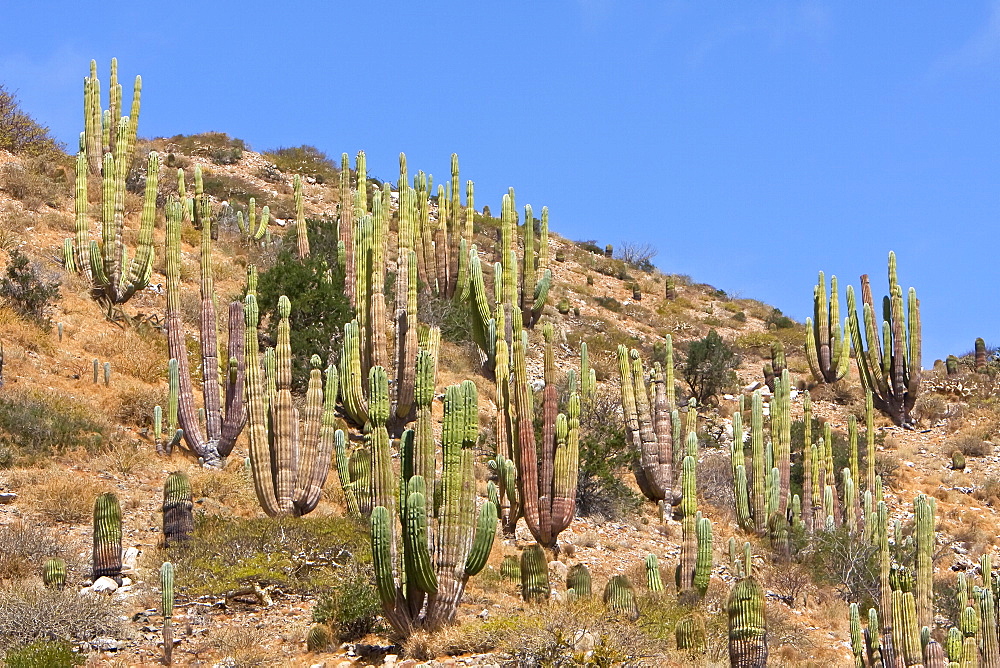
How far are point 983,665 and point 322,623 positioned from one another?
6.75 metres

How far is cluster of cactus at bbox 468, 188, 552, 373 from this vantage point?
1670cm

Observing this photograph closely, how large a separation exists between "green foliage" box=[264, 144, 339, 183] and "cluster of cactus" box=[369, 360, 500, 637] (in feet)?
98.1

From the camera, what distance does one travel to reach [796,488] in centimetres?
1983

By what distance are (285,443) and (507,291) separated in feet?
22.1

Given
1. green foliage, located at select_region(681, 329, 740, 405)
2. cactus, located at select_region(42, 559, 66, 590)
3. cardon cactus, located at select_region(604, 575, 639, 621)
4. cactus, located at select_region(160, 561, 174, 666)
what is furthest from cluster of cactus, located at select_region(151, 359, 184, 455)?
green foliage, located at select_region(681, 329, 740, 405)

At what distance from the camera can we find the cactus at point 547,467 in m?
14.2

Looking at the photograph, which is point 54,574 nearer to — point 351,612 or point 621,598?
point 351,612

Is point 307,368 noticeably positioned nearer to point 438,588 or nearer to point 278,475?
point 278,475

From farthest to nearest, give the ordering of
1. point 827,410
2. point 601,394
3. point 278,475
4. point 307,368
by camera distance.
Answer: point 827,410, point 601,394, point 307,368, point 278,475

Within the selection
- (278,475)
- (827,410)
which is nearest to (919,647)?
(278,475)

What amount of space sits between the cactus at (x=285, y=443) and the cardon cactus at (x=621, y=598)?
13.5 feet

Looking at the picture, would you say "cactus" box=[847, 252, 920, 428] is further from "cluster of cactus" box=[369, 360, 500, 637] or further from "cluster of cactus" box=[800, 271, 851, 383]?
"cluster of cactus" box=[369, 360, 500, 637]

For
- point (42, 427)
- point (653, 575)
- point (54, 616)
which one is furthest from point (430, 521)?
point (42, 427)

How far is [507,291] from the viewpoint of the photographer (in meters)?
19.2
